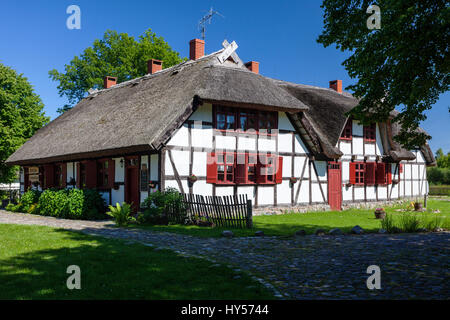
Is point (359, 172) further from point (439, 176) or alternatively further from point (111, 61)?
point (439, 176)

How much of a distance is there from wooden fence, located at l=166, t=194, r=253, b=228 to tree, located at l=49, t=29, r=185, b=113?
23.4m

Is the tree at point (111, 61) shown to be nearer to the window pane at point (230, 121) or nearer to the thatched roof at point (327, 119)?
the thatched roof at point (327, 119)

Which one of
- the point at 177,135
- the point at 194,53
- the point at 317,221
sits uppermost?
the point at 194,53

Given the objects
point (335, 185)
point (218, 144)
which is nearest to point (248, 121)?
point (218, 144)

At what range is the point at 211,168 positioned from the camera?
16.3 m

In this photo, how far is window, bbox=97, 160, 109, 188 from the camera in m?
18.6

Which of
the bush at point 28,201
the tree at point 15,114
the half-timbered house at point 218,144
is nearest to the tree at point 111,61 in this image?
the tree at point 15,114

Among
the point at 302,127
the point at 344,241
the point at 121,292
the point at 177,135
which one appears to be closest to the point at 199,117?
the point at 177,135

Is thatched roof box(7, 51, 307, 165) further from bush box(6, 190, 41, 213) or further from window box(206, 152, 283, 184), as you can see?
window box(206, 152, 283, 184)

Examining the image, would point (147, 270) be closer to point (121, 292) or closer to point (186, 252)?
point (121, 292)

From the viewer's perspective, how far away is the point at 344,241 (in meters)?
9.78

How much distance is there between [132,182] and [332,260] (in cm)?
1103
